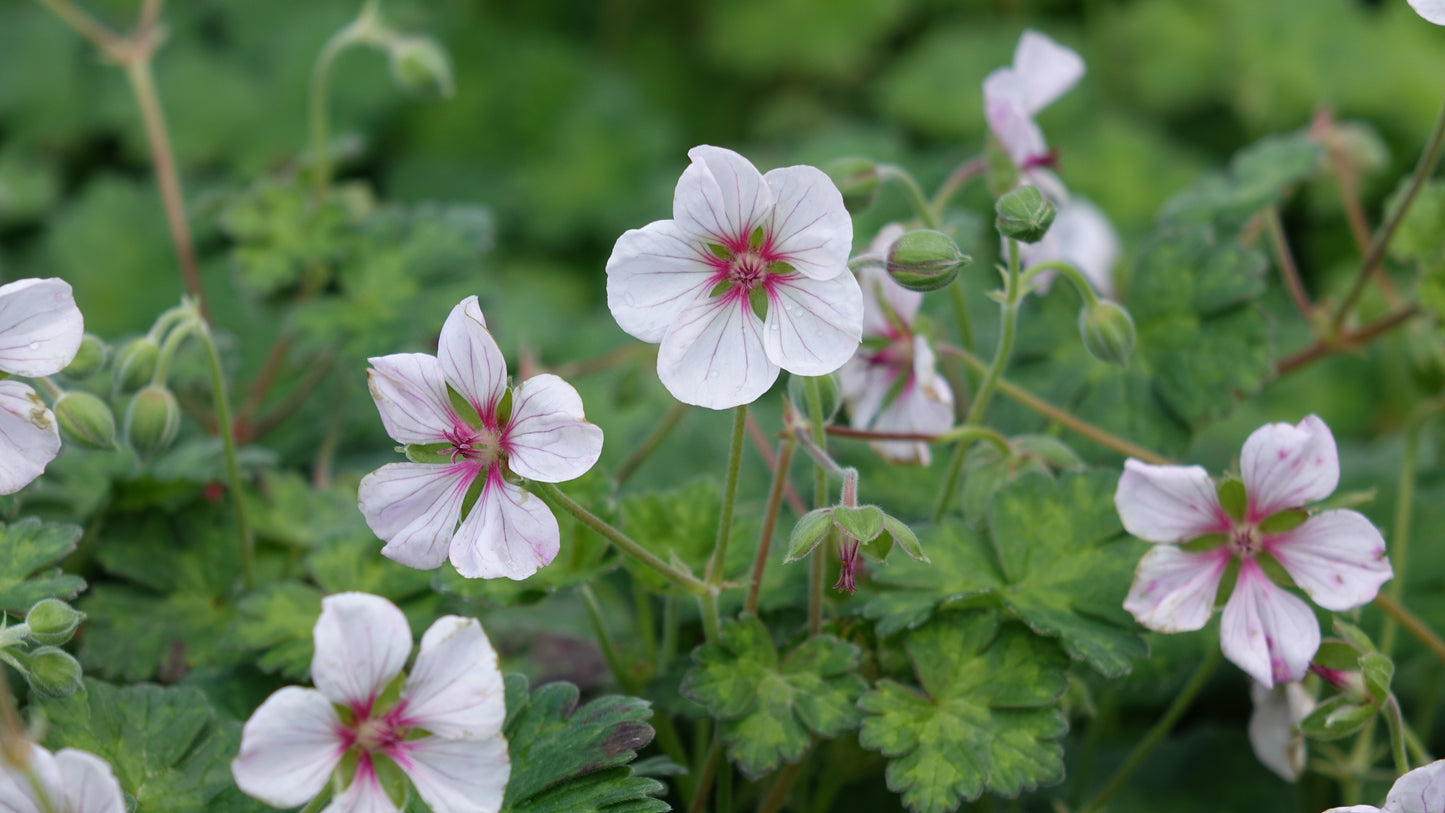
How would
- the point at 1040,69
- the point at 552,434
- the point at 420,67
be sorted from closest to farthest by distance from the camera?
the point at 552,434 < the point at 1040,69 < the point at 420,67

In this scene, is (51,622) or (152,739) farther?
(152,739)

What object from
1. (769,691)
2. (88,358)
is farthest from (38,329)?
(769,691)

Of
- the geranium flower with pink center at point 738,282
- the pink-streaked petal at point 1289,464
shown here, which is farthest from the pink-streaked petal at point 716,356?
the pink-streaked petal at point 1289,464

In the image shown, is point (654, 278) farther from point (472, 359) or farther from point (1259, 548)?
point (1259, 548)

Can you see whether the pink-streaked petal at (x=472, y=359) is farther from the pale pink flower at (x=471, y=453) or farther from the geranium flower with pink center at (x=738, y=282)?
the geranium flower with pink center at (x=738, y=282)

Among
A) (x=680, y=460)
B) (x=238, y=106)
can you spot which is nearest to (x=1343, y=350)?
(x=680, y=460)

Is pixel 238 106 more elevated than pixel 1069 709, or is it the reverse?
pixel 238 106

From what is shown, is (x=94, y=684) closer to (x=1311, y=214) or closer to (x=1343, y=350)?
(x=1343, y=350)
